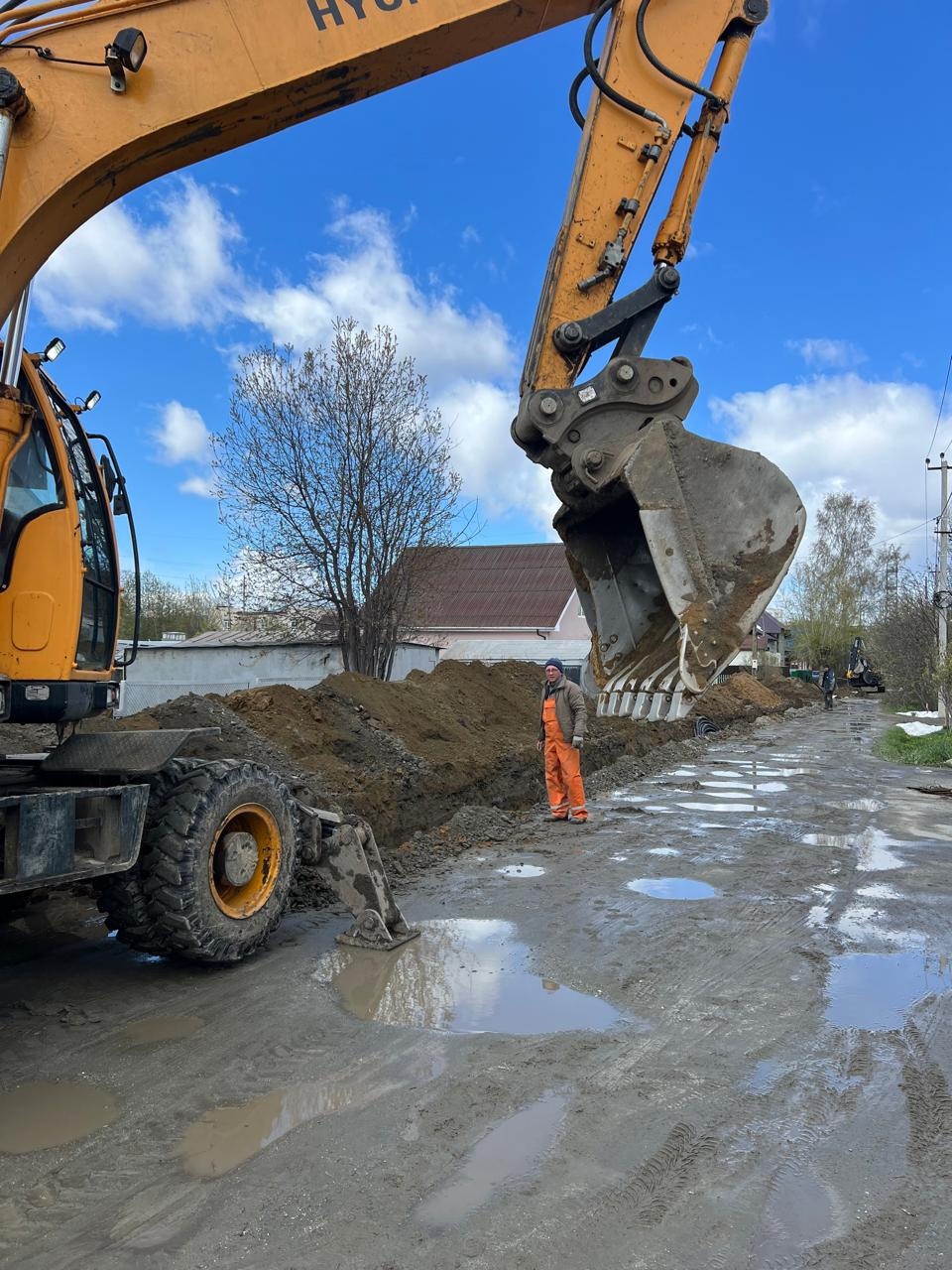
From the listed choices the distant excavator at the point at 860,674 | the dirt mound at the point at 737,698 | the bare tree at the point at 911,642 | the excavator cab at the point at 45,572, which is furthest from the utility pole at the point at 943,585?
the distant excavator at the point at 860,674

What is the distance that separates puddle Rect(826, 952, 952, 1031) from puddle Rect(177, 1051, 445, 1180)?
6.67ft

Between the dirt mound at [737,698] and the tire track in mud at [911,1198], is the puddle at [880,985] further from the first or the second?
the dirt mound at [737,698]

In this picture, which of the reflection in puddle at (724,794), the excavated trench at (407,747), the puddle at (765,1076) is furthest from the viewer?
the reflection in puddle at (724,794)

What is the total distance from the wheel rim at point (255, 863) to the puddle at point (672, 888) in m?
2.86

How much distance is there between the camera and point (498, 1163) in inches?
123

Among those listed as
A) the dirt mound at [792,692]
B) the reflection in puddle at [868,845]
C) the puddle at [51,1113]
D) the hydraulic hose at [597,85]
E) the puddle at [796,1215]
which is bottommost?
the reflection in puddle at [868,845]

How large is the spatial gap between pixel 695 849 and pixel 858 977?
3330 mm

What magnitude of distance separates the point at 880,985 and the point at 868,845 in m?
4.04

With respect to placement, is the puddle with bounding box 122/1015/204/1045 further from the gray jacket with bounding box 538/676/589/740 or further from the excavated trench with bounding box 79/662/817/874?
the gray jacket with bounding box 538/676/589/740

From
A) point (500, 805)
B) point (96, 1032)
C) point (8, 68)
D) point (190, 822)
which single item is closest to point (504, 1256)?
point (96, 1032)

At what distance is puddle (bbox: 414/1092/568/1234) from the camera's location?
9.40 feet

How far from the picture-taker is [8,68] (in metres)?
4.22

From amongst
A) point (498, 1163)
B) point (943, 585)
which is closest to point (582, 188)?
point (498, 1163)

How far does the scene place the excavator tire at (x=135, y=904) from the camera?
4809mm
